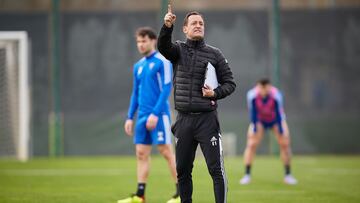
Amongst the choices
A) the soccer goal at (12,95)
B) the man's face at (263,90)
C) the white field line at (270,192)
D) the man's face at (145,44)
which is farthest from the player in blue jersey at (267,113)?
the soccer goal at (12,95)

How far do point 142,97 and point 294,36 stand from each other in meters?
10.7

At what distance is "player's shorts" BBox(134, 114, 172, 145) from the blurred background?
9.58 metres

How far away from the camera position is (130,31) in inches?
763

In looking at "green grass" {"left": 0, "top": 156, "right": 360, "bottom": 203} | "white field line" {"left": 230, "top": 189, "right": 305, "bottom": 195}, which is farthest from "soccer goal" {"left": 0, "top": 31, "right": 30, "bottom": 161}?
"white field line" {"left": 230, "top": 189, "right": 305, "bottom": 195}

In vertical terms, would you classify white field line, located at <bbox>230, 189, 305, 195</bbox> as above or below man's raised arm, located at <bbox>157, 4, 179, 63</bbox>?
below

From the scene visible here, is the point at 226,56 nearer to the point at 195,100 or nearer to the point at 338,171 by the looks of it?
the point at 338,171

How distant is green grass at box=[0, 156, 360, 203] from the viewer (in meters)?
10.1

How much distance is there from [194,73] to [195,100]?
0.85 ft

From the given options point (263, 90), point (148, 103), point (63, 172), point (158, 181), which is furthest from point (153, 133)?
point (63, 172)

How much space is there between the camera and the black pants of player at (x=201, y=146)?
7234mm

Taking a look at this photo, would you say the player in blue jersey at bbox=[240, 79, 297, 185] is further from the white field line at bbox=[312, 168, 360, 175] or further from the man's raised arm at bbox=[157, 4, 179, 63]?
the man's raised arm at bbox=[157, 4, 179, 63]

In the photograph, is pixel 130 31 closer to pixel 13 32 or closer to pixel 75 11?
pixel 75 11

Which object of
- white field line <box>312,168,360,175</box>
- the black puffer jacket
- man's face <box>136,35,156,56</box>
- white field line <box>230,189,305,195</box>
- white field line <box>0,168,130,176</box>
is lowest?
white field line <box>230,189,305,195</box>

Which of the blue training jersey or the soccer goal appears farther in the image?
the soccer goal
